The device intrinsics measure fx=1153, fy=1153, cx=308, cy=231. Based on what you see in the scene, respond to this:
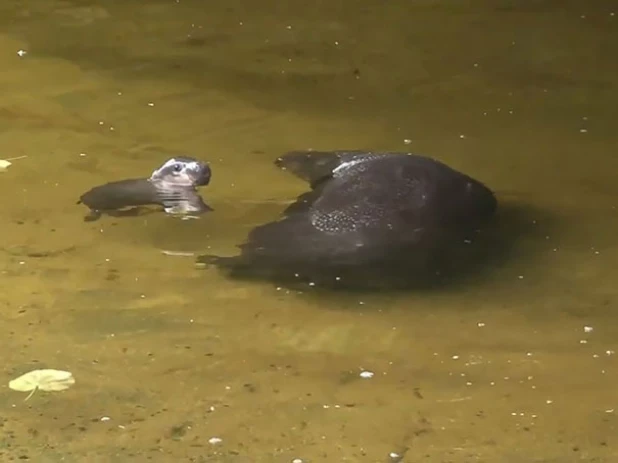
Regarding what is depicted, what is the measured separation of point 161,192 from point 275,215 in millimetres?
426

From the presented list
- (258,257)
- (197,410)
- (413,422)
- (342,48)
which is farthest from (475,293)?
(342,48)

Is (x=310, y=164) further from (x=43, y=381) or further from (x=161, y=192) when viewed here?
(x=43, y=381)

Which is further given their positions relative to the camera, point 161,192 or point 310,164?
point 310,164

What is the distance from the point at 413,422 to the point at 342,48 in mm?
4000

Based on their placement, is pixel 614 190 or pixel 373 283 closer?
pixel 373 283

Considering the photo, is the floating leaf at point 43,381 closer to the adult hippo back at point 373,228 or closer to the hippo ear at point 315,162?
the adult hippo back at point 373,228

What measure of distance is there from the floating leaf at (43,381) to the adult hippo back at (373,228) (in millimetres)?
828

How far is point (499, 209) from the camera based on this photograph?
4.16 m

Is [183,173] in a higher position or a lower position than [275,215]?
higher

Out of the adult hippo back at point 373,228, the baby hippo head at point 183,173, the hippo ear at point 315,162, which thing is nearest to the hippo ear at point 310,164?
the hippo ear at point 315,162

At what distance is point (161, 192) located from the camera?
4102 millimetres

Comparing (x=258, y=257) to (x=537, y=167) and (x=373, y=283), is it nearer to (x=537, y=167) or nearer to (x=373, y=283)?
(x=373, y=283)

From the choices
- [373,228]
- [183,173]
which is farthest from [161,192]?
[373,228]

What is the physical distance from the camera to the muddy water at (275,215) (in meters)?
2.60
